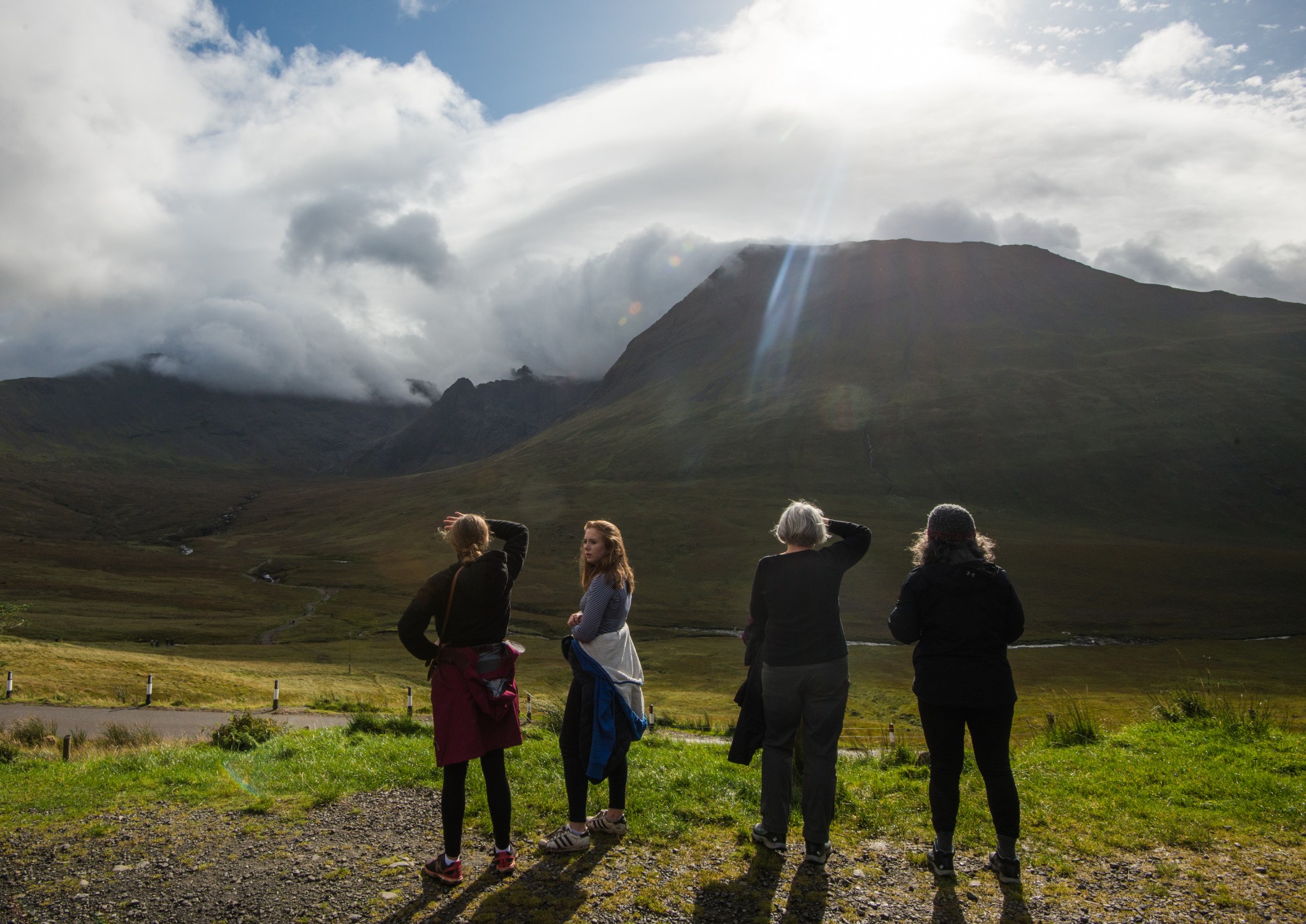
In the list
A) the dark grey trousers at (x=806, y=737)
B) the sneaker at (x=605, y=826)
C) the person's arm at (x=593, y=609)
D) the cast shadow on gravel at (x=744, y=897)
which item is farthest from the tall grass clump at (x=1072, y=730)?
the person's arm at (x=593, y=609)

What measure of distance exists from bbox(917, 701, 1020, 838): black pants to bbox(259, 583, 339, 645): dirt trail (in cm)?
7056

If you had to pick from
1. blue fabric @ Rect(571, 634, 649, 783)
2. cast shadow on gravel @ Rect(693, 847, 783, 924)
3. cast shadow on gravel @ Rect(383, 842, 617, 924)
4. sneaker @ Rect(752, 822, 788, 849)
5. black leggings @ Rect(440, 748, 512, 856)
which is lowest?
cast shadow on gravel @ Rect(693, 847, 783, 924)

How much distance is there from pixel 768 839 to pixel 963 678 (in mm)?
2177

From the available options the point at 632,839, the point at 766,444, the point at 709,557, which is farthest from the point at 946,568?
the point at 766,444

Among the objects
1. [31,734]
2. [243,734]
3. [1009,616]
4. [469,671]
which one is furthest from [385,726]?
[1009,616]

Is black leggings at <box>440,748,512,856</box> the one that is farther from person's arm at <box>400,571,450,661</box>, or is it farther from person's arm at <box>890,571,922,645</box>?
person's arm at <box>890,571,922,645</box>

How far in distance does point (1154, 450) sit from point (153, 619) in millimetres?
187611

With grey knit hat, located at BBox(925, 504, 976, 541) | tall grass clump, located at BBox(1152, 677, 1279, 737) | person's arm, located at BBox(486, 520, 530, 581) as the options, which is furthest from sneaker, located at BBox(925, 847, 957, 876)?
tall grass clump, located at BBox(1152, 677, 1279, 737)

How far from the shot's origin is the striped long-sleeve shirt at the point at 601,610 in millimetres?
6695

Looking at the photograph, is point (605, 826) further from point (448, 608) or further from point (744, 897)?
point (448, 608)

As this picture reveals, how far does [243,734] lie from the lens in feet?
39.0

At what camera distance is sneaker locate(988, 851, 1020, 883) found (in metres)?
6.11

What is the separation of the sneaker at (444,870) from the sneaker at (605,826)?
132cm

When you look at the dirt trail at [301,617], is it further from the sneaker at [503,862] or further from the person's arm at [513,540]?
the sneaker at [503,862]
